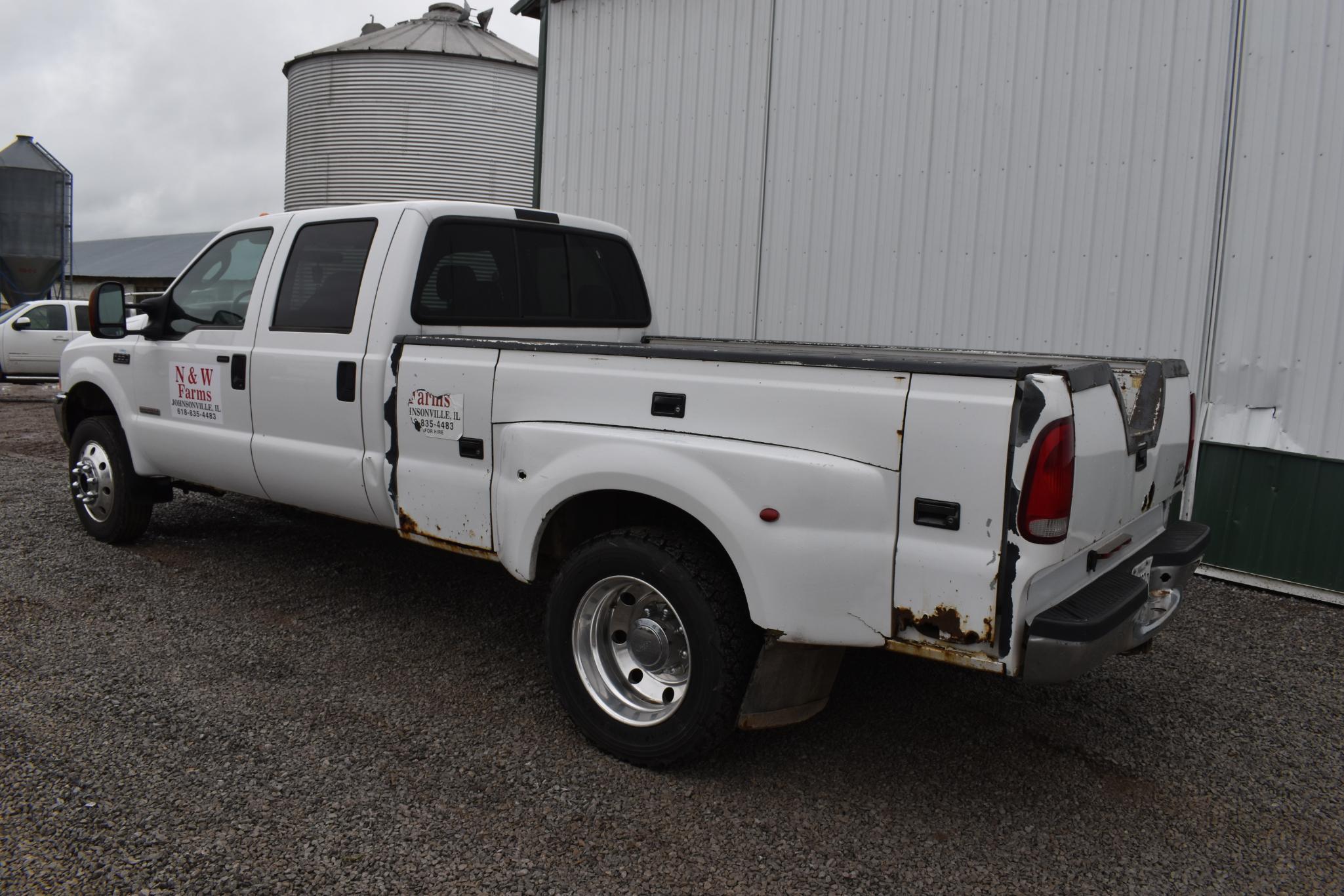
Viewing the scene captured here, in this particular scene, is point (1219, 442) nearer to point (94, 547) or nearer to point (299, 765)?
point (299, 765)

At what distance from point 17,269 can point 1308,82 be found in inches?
1268

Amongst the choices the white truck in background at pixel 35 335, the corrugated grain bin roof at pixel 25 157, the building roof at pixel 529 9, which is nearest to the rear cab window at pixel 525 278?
the building roof at pixel 529 9

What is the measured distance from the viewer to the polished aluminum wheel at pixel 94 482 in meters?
6.07

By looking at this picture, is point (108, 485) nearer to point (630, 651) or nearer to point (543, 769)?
point (543, 769)

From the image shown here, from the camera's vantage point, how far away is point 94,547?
6.17 meters

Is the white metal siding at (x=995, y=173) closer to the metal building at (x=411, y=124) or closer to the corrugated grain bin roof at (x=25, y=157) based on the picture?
the metal building at (x=411, y=124)

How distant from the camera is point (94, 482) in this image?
6.19m

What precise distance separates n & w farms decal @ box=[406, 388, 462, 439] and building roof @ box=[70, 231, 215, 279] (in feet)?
131

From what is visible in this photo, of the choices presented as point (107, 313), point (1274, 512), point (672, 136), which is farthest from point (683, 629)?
point (672, 136)

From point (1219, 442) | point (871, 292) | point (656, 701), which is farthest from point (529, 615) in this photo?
point (1219, 442)

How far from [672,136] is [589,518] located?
5552 mm

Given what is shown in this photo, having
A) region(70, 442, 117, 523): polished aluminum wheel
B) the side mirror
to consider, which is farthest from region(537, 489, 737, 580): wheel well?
region(70, 442, 117, 523): polished aluminum wheel

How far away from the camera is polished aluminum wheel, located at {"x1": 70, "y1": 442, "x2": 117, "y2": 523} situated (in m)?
6.07

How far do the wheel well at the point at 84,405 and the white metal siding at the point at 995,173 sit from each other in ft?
15.2
